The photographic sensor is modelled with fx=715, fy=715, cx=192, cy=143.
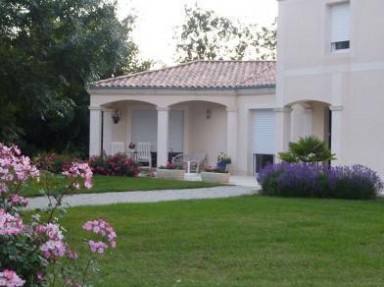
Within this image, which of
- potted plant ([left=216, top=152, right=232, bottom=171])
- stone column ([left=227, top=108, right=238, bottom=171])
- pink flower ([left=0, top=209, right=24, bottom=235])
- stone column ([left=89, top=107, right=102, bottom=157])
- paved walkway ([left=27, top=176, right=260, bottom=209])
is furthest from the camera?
stone column ([left=89, top=107, right=102, bottom=157])

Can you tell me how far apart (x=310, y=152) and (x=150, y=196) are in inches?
166

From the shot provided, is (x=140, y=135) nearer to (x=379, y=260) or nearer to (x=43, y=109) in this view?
(x=43, y=109)

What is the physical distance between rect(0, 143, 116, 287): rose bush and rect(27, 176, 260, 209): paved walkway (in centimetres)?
917

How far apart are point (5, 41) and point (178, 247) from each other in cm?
426

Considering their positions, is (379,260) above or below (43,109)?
below

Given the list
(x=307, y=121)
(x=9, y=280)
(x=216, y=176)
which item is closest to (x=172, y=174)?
(x=216, y=176)

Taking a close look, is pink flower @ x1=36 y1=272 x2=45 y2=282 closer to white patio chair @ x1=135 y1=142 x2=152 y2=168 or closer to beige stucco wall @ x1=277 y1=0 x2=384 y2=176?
beige stucco wall @ x1=277 y1=0 x2=384 y2=176

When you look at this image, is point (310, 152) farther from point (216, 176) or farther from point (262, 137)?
point (262, 137)

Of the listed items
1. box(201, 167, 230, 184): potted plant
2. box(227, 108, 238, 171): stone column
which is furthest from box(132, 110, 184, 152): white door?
box(201, 167, 230, 184): potted plant

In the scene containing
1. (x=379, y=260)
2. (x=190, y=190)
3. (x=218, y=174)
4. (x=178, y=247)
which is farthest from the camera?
(x=218, y=174)

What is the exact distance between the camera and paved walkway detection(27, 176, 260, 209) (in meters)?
14.8

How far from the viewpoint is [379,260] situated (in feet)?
26.7

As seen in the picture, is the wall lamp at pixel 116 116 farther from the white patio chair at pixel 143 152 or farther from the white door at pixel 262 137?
the white door at pixel 262 137

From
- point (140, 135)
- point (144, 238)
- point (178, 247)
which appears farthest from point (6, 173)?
point (140, 135)
